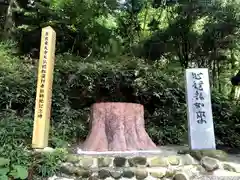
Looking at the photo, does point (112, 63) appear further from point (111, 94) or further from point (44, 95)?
point (44, 95)

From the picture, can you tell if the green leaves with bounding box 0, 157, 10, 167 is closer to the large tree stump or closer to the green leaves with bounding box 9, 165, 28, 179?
the green leaves with bounding box 9, 165, 28, 179

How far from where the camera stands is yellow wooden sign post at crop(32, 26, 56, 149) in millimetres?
4906

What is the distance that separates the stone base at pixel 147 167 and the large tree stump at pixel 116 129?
25.3 inches

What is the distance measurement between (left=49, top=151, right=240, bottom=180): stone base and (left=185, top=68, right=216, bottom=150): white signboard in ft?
0.80

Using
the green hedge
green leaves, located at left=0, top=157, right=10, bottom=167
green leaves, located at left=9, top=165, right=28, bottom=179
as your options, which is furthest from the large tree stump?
green leaves, located at left=0, top=157, right=10, bottom=167

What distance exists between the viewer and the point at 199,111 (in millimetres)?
5215

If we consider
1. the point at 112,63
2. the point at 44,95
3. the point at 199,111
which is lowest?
the point at 199,111

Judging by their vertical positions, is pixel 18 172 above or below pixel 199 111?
below

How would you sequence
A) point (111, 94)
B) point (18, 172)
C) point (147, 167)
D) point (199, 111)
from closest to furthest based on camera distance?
point (18, 172), point (147, 167), point (199, 111), point (111, 94)

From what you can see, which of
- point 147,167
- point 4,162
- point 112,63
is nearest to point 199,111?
point 147,167

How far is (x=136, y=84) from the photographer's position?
7.60 meters

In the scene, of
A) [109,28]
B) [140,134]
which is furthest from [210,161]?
[109,28]

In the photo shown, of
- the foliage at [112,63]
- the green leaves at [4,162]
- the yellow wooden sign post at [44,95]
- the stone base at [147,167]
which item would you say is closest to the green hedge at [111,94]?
the foliage at [112,63]

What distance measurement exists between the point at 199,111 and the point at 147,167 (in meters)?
1.35
